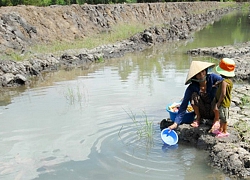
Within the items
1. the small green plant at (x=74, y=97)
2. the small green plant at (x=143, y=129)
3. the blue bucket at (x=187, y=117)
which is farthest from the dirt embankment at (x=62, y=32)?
the blue bucket at (x=187, y=117)

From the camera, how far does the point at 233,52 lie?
46.2ft

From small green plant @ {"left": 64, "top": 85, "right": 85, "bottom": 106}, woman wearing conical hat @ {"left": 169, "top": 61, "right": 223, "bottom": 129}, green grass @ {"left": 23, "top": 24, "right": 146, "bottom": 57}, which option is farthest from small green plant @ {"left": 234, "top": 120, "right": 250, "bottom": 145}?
green grass @ {"left": 23, "top": 24, "right": 146, "bottom": 57}

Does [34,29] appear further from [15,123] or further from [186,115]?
[186,115]

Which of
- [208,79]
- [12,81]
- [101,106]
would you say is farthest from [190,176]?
[12,81]

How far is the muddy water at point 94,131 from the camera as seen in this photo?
4.95 meters

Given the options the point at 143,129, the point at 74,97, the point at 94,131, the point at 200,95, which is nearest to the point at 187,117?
the point at 200,95

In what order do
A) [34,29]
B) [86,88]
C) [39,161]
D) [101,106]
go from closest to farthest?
[39,161] → [101,106] → [86,88] → [34,29]

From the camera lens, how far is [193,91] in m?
5.59

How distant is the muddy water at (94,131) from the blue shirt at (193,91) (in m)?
0.53

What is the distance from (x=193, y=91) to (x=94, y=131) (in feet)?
6.63

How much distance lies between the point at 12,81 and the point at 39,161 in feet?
19.4

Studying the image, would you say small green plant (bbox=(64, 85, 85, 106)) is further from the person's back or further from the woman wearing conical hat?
the person's back

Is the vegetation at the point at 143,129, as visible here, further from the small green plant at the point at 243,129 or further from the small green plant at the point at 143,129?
the small green plant at the point at 243,129

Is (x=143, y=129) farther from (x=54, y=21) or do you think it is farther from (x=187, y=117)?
(x=54, y=21)
